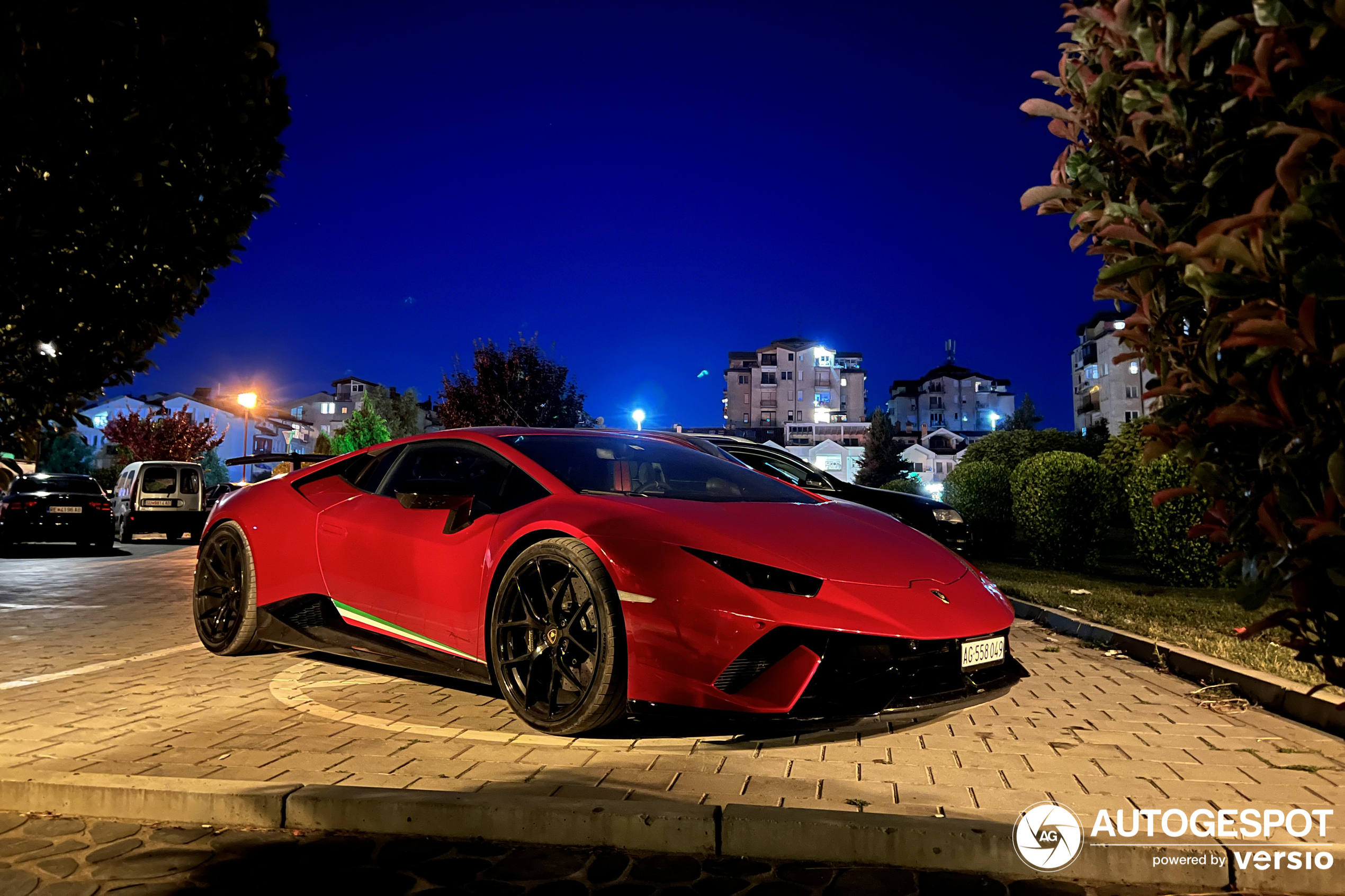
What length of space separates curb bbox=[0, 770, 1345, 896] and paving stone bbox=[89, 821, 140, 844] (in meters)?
0.04

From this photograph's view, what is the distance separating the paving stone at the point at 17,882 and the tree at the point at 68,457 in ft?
201

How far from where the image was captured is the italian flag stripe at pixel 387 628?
15.5 ft

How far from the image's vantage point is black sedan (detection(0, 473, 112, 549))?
57.5 feet

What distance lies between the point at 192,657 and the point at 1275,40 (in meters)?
6.71

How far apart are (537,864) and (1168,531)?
→ 34.6 ft

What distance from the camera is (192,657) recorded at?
252 inches

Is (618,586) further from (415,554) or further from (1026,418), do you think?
(1026,418)

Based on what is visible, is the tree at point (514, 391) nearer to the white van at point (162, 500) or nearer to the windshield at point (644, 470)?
the white van at point (162, 500)

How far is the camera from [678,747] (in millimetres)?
4223

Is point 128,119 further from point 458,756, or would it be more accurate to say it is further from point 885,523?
point 885,523

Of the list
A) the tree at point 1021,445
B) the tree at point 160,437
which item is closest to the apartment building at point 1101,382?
the tree at point 1021,445

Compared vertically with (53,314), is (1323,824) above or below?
below

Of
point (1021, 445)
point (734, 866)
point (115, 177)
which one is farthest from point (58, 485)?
point (1021, 445)

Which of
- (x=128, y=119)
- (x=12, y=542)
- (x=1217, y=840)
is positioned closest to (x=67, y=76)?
(x=128, y=119)
